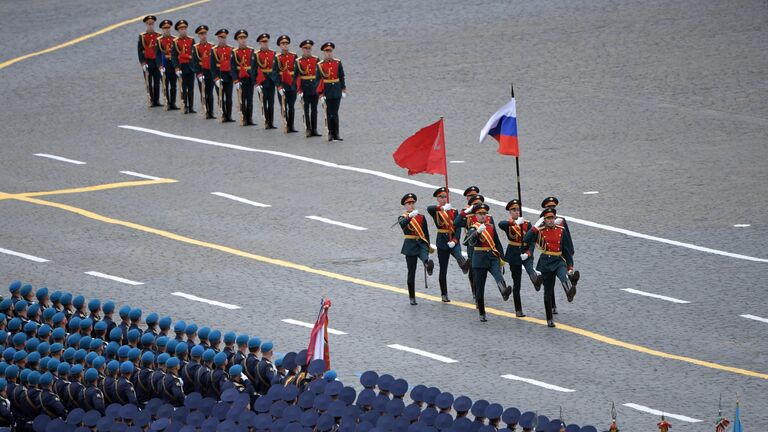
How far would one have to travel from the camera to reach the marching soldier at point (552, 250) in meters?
24.0

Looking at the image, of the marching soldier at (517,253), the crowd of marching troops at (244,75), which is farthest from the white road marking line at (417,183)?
the marching soldier at (517,253)

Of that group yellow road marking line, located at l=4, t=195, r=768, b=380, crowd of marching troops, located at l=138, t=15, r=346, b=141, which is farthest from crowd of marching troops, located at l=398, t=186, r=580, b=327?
crowd of marching troops, located at l=138, t=15, r=346, b=141

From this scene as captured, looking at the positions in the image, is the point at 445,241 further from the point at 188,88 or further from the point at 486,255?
the point at 188,88

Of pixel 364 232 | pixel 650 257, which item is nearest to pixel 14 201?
pixel 364 232

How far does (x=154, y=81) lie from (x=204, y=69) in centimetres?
154

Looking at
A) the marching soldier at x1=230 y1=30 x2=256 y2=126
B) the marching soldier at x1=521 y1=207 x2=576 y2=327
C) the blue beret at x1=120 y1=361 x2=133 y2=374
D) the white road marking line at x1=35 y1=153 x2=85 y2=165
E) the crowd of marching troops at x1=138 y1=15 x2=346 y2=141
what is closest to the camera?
the blue beret at x1=120 y1=361 x2=133 y2=374

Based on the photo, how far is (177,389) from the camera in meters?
19.3

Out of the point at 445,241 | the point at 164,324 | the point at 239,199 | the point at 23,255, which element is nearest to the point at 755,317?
the point at 445,241

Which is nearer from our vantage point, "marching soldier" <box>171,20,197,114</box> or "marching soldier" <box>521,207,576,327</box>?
"marching soldier" <box>521,207,576,327</box>

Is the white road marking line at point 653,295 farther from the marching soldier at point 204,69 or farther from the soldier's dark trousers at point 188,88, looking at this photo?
the soldier's dark trousers at point 188,88

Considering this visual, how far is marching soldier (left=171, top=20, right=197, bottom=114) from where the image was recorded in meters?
36.9

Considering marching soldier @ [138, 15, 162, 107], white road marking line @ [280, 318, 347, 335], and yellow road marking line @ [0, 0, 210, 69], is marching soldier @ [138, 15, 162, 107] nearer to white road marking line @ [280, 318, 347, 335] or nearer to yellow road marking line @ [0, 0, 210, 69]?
yellow road marking line @ [0, 0, 210, 69]

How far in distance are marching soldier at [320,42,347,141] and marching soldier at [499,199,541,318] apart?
10.2m

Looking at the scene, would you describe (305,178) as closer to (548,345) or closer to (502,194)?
(502,194)
